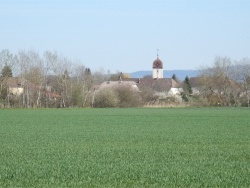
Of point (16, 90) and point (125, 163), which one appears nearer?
point (125, 163)

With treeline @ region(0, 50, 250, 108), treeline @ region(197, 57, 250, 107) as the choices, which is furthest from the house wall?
treeline @ region(197, 57, 250, 107)

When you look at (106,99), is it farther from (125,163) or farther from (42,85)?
(125,163)

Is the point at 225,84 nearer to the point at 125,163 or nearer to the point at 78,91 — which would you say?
the point at 78,91

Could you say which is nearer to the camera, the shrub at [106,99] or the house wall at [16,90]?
the shrub at [106,99]

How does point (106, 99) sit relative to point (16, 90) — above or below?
below

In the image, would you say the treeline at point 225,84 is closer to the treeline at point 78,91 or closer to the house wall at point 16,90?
the treeline at point 78,91

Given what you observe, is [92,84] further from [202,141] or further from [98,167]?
[98,167]

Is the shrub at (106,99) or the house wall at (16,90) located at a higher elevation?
the house wall at (16,90)

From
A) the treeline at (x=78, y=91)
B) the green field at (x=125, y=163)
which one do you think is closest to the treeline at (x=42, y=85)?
the treeline at (x=78, y=91)

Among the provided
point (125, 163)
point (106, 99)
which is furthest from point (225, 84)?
point (125, 163)

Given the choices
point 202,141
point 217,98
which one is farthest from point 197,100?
point 202,141

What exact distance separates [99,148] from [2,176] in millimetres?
9320

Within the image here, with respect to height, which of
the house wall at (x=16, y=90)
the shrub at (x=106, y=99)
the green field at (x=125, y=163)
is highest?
the house wall at (x=16, y=90)

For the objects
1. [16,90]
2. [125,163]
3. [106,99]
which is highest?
[16,90]
